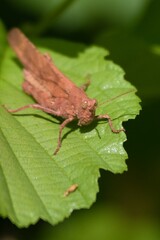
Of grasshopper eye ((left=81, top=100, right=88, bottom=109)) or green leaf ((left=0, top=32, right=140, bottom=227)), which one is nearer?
Result: green leaf ((left=0, top=32, right=140, bottom=227))

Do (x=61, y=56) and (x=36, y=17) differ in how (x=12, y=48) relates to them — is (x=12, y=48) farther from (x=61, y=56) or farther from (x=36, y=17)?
(x=36, y=17)

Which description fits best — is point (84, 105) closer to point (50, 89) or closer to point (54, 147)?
point (54, 147)

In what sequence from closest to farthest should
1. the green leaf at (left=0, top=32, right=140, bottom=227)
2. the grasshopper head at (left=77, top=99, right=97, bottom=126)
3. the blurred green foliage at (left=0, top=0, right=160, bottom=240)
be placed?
the green leaf at (left=0, top=32, right=140, bottom=227)
the grasshopper head at (left=77, top=99, right=97, bottom=126)
the blurred green foliage at (left=0, top=0, right=160, bottom=240)

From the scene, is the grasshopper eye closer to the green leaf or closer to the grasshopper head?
the grasshopper head

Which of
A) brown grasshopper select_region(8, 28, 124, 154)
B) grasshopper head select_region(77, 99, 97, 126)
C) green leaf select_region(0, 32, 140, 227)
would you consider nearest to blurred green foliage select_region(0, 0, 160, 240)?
brown grasshopper select_region(8, 28, 124, 154)

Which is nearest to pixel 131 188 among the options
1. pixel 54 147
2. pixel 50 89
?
pixel 50 89

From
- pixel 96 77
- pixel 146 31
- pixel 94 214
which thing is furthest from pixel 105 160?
pixel 146 31

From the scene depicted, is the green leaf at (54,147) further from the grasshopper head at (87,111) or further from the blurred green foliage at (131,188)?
the blurred green foliage at (131,188)
